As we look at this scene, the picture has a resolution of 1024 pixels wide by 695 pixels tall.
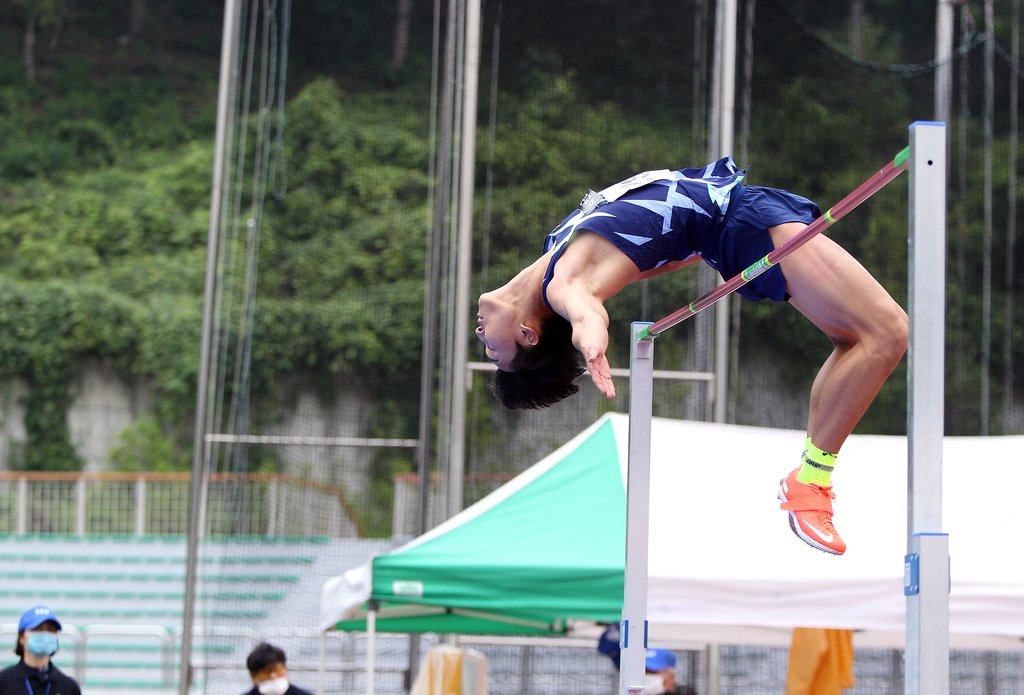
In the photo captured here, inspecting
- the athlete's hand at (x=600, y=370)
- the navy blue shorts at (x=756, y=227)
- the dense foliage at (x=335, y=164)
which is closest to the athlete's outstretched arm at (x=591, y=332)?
the athlete's hand at (x=600, y=370)

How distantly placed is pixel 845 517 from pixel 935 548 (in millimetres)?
3188

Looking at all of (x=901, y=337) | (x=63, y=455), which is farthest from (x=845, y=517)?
(x=63, y=455)

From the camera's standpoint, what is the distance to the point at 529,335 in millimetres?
3086

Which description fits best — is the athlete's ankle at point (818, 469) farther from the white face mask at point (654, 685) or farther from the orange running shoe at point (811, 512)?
the white face mask at point (654, 685)

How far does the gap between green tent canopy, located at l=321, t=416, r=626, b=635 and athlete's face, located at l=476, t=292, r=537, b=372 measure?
2004 mm

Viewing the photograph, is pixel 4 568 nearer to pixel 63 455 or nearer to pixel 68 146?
pixel 63 455

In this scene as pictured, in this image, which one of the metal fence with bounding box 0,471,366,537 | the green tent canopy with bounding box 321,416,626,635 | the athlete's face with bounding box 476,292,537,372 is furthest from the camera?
the metal fence with bounding box 0,471,366,537

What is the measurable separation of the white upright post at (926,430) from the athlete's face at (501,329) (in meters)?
1.09

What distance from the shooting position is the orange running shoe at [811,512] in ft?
9.66

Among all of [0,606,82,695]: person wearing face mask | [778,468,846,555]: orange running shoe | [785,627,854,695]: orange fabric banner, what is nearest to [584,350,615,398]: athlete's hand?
[778,468,846,555]: orange running shoe

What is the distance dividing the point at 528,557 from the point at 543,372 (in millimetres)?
1986

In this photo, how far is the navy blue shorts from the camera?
296 cm

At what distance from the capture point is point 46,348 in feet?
63.0

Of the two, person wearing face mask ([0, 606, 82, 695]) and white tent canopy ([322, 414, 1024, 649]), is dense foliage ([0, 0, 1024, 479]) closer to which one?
white tent canopy ([322, 414, 1024, 649])
